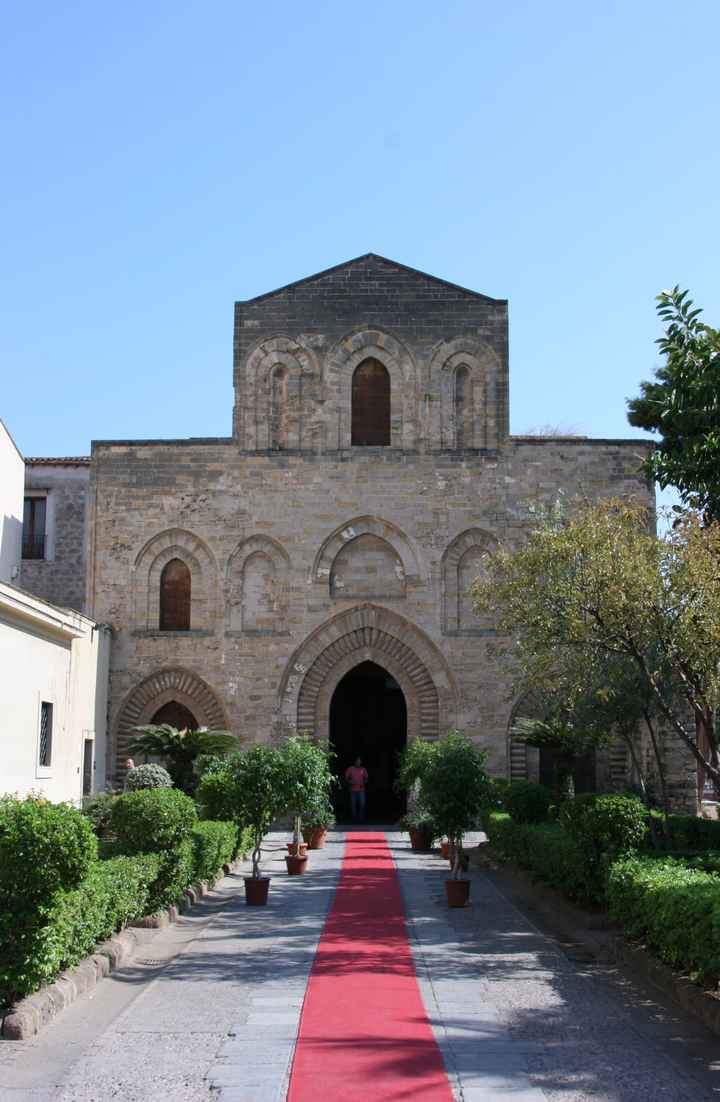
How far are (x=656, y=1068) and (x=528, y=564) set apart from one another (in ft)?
28.3

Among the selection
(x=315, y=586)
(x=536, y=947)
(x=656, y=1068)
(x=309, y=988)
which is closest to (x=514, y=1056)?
(x=656, y=1068)

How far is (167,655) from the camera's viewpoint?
2612cm

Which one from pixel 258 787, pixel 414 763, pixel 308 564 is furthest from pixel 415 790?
pixel 258 787

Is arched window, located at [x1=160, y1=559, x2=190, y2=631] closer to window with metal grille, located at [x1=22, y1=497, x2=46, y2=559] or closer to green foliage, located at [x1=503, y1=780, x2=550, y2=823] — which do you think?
window with metal grille, located at [x1=22, y1=497, x2=46, y2=559]

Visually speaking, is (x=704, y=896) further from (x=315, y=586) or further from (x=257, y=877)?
(x=315, y=586)

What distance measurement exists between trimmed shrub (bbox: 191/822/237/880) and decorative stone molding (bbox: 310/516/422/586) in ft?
27.3

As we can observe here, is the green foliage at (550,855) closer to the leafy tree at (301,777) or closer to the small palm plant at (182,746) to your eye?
the leafy tree at (301,777)

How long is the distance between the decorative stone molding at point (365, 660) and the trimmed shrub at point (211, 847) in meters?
7.14

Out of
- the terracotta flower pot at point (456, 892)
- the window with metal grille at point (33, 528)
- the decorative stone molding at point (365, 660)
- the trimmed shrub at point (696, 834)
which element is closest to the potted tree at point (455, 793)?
the terracotta flower pot at point (456, 892)

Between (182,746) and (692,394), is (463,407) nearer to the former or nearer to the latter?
(182,746)

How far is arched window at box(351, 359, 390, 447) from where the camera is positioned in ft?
88.1

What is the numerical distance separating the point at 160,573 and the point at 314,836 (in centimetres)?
709

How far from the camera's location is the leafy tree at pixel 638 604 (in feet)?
44.8

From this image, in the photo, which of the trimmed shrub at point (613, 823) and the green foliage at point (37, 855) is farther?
the trimmed shrub at point (613, 823)
